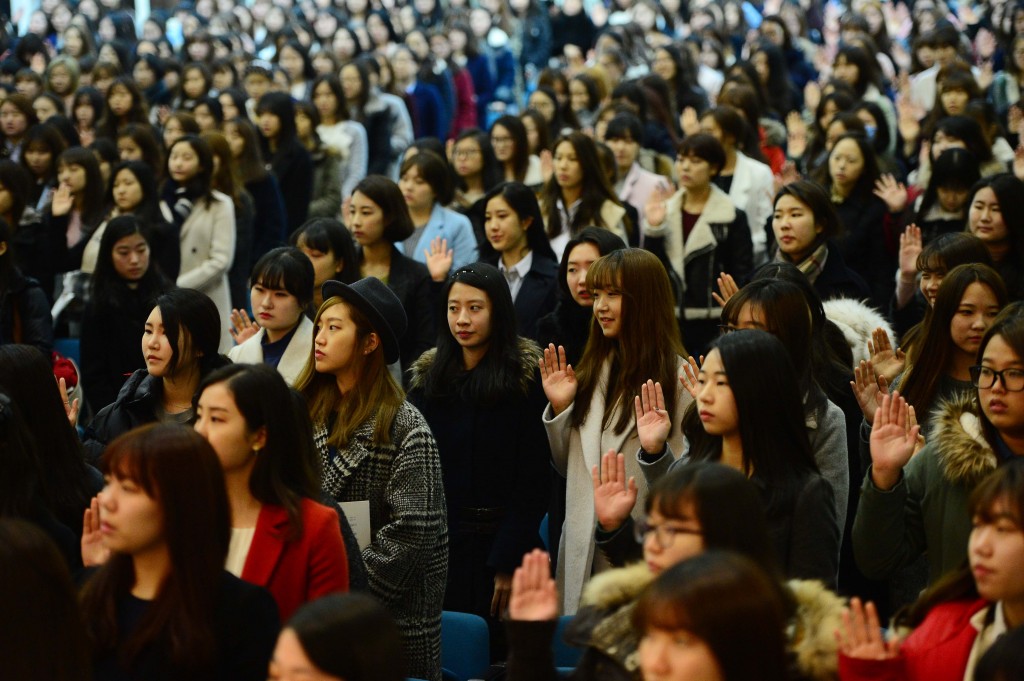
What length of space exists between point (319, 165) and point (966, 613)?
752 cm

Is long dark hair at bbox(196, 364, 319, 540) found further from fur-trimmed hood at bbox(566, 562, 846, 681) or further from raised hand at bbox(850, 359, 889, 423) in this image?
raised hand at bbox(850, 359, 889, 423)

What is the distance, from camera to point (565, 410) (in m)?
4.50

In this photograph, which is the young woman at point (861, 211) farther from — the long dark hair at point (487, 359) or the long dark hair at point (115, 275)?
the long dark hair at point (115, 275)

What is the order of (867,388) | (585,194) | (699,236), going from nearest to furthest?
(867,388)
(699,236)
(585,194)

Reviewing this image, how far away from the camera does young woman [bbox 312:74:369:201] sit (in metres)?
10.2

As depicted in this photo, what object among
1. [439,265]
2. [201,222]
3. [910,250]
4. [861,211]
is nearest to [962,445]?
[910,250]

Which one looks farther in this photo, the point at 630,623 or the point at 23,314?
the point at 23,314

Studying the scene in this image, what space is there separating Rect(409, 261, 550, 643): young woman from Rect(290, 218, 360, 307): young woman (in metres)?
1.19

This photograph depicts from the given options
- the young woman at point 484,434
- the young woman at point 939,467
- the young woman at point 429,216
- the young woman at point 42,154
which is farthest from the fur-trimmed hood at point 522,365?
the young woman at point 42,154

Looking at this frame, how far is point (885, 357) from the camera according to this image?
4.93 m

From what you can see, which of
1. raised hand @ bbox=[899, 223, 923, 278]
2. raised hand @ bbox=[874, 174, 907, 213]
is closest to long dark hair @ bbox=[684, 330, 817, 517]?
raised hand @ bbox=[899, 223, 923, 278]

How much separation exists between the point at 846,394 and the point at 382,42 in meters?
12.2

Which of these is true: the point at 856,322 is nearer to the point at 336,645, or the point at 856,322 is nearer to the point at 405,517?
the point at 405,517

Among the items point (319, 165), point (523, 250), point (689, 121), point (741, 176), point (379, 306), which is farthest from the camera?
point (689, 121)
